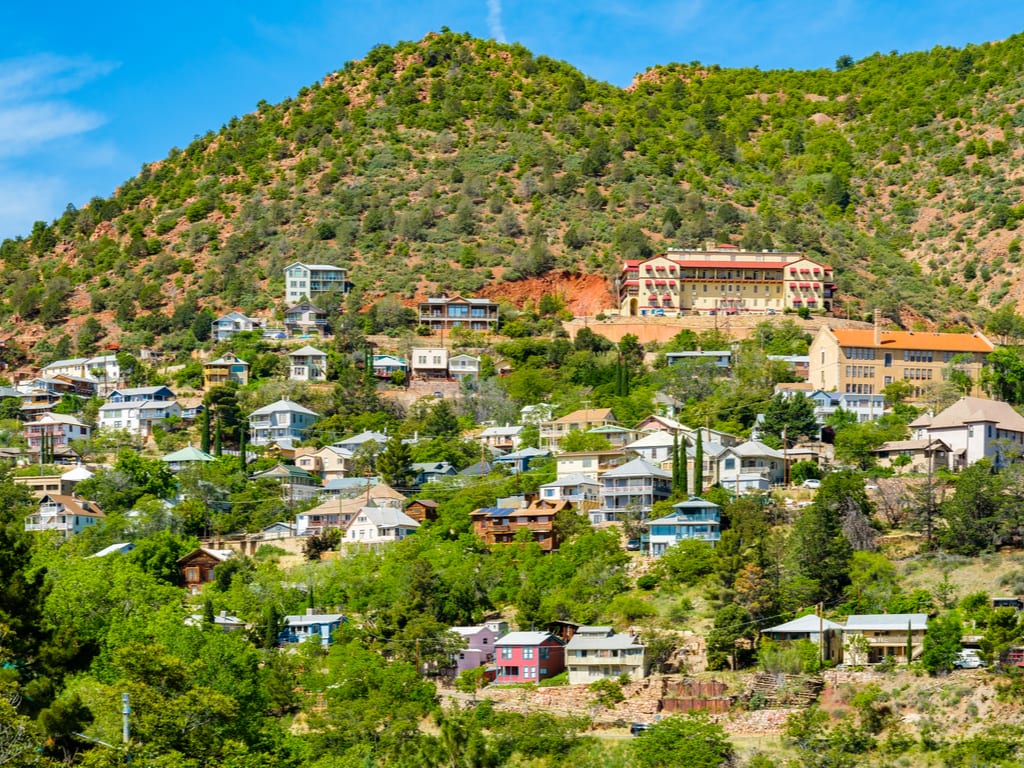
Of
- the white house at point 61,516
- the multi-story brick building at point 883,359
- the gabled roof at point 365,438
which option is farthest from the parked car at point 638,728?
the multi-story brick building at point 883,359

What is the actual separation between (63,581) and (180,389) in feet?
200

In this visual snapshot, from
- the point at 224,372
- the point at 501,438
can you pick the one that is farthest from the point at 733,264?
the point at 224,372

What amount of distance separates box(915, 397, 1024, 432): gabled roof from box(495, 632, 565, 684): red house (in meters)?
32.5

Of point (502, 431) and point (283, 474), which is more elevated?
point (502, 431)

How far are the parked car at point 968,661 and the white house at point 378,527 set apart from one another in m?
35.0

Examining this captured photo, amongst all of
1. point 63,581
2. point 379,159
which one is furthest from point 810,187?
point 63,581

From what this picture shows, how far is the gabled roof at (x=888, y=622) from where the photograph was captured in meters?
78.4

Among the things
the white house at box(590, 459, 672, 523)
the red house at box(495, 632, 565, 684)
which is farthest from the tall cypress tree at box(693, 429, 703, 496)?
the red house at box(495, 632, 565, 684)

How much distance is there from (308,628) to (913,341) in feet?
175

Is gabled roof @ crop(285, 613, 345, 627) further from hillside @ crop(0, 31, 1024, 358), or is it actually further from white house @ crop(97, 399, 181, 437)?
hillside @ crop(0, 31, 1024, 358)

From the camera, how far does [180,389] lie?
138125mm

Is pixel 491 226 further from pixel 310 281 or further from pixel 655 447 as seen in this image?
pixel 655 447

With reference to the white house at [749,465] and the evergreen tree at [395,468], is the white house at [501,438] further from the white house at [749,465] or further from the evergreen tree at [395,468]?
the white house at [749,465]

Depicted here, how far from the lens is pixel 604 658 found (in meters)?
81.3
